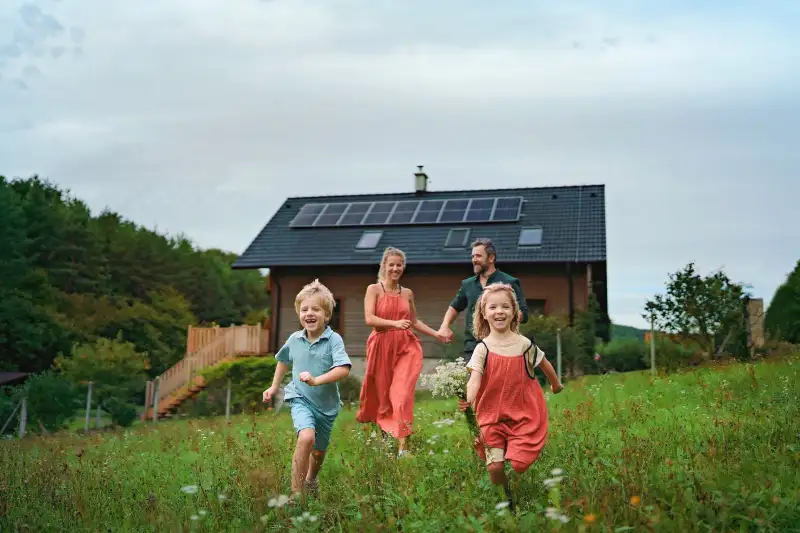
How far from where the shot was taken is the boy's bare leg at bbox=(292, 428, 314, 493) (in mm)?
4973

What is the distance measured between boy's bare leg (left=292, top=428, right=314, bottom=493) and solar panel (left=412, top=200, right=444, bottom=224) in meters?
17.7

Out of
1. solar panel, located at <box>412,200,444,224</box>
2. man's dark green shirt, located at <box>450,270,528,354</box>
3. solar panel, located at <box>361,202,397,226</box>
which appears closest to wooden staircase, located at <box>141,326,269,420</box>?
Answer: solar panel, located at <box>361,202,397,226</box>

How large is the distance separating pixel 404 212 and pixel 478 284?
53.8ft

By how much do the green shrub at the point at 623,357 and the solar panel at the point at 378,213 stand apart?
8.19 metres

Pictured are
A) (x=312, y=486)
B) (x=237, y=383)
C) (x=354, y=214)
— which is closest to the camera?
(x=312, y=486)

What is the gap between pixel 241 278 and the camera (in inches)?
1757

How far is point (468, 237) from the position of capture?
21.6m

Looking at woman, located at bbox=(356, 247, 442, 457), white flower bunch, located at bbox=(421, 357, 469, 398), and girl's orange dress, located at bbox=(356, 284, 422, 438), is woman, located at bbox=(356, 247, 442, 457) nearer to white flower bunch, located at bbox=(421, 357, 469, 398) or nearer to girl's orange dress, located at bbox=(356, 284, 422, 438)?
girl's orange dress, located at bbox=(356, 284, 422, 438)

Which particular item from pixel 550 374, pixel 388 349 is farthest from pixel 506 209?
pixel 550 374

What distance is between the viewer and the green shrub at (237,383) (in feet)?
63.8

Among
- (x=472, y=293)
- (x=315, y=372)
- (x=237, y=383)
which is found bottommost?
(x=237, y=383)

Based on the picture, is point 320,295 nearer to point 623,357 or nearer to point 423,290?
point 623,357

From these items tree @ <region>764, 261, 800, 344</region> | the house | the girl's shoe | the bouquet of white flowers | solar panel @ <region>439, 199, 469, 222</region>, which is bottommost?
the girl's shoe

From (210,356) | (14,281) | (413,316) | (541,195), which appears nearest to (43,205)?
(14,281)
